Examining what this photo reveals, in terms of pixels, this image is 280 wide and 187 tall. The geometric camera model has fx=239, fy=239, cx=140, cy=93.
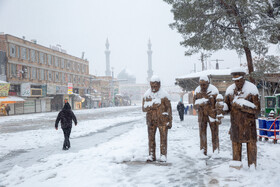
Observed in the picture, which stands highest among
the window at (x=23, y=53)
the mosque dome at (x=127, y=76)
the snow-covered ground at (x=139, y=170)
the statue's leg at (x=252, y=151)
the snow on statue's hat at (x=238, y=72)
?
the mosque dome at (x=127, y=76)

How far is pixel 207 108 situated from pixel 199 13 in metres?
6.15

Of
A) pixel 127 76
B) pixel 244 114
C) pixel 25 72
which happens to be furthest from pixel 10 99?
pixel 127 76

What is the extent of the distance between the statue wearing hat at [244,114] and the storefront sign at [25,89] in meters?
34.7

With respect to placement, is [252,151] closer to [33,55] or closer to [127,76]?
[33,55]

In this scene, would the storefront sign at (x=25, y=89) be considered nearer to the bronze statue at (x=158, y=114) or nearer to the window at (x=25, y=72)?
the window at (x=25, y=72)

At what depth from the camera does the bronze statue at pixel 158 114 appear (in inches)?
216

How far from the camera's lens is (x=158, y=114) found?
18.0ft

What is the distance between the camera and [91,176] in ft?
15.4

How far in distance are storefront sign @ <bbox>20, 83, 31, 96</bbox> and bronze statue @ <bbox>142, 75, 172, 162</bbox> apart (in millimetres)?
33010

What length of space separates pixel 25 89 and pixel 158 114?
3347 cm

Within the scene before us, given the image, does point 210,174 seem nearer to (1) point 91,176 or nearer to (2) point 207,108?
(2) point 207,108

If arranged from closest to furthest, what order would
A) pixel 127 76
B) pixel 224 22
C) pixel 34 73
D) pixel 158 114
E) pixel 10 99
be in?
pixel 158 114
pixel 224 22
pixel 10 99
pixel 34 73
pixel 127 76

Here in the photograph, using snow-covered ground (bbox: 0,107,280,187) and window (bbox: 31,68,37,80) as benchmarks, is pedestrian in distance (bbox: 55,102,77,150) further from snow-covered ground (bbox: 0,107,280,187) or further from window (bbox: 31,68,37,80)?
window (bbox: 31,68,37,80)

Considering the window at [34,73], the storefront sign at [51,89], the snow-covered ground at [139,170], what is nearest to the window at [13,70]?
the window at [34,73]
